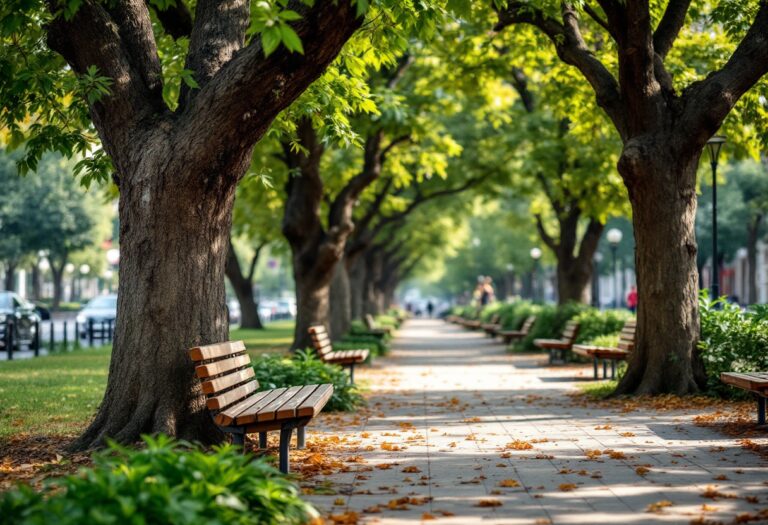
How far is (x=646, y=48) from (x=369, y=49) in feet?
13.5

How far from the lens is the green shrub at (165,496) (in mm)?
4484

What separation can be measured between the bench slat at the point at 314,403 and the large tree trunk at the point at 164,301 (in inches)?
36.1

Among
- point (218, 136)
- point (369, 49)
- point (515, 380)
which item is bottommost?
point (515, 380)

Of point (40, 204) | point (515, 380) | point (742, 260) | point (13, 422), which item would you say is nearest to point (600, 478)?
point (13, 422)

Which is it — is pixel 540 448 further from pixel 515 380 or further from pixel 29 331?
pixel 29 331

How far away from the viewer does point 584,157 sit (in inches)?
864

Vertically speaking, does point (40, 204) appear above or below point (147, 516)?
above

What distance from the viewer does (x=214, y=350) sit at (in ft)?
24.6

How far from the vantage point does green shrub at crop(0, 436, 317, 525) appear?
4.48 metres

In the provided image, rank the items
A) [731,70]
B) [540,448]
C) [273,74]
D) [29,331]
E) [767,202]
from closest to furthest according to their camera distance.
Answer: [273,74] → [540,448] → [731,70] → [29,331] → [767,202]

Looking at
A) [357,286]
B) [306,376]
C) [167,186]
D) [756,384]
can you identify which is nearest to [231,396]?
[167,186]

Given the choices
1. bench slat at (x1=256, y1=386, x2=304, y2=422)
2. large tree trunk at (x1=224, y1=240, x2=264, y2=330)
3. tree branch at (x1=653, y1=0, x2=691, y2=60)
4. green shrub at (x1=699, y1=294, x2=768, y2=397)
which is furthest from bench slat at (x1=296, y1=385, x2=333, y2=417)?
large tree trunk at (x1=224, y1=240, x2=264, y2=330)

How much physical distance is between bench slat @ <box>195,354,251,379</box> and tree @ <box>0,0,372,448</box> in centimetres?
28

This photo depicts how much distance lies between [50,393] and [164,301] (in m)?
6.10
